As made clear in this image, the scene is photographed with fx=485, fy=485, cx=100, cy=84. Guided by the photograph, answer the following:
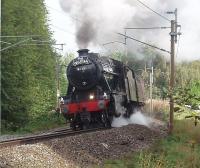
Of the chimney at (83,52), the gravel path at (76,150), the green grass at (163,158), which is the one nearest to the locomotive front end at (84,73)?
the chimney at (83,52)

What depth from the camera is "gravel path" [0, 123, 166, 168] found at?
1082 centimetres

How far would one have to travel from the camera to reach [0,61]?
1309 inches

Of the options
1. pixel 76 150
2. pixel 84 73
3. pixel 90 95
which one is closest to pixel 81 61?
pixel 84 73

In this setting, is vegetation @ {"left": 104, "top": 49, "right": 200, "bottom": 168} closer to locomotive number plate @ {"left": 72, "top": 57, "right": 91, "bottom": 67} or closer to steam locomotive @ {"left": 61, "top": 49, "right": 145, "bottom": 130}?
steam locomotive @ {"left": 61, "top": 49, "right": 145, "bottom": 130}

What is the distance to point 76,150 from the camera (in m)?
12.9

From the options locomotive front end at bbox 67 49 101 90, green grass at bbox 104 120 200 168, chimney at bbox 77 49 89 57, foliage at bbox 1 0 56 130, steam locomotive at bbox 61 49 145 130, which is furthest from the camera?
foliage at bbox 1 0 56 130

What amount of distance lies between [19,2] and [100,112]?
2242cm

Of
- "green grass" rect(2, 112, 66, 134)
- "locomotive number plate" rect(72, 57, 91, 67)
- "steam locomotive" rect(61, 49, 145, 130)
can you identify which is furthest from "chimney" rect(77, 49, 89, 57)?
"green grass" rect(2, 112, 66, 134)

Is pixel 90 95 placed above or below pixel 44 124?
above

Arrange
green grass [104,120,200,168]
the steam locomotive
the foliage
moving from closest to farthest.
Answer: green grass [104,120,200,168] → the steam locomotive → the foliage

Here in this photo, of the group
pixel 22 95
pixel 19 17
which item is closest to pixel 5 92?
pixel 22 95

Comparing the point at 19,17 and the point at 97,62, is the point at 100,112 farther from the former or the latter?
the point at 19,17

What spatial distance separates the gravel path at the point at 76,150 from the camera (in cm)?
1082

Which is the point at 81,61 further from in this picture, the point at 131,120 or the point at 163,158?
the point at 163,158
